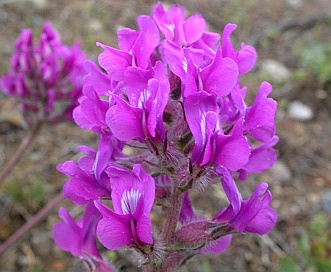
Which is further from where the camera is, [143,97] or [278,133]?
[278,133]

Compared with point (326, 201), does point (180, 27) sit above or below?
above

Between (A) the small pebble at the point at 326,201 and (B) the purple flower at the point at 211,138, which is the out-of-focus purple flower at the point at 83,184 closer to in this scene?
(B) the purple flower at the point at 211,138

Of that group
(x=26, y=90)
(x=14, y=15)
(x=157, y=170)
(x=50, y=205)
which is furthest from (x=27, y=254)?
(x=14, y=15)

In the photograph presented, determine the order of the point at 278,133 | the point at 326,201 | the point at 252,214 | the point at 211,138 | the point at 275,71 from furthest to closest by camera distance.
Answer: the point at 275,71, the point at 278,133, the point at 326,201, the point at 252,214, the point at 211,138

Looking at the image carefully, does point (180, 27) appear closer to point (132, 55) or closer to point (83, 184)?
point (132, 55)

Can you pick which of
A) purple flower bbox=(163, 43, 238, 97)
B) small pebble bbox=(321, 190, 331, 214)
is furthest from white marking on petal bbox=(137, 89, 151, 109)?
small pebble bbox=(321, 190, 331, 214)

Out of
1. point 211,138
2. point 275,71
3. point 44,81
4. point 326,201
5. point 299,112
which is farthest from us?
point 275,71

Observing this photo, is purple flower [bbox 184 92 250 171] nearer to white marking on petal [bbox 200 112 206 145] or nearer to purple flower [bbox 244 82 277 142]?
white marking on petal [bbox 200 112 206 145]

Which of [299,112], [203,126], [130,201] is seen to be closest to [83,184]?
[130,201]

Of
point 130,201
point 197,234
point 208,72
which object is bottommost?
point 197,234
